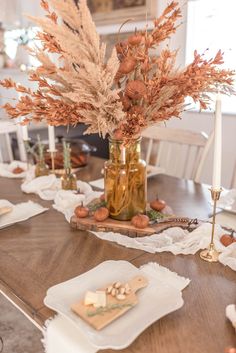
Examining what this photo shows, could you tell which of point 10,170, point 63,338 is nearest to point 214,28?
point 10,170

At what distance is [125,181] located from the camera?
116cm

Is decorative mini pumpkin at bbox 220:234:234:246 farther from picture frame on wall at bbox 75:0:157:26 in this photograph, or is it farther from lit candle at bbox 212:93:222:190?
picture frame on wall at bbox 75:0:157:26

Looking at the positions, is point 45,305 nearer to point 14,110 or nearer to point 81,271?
point 81,271

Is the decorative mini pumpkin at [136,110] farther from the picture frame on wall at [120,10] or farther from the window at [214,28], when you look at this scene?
the picture frame on wall at [120,10]

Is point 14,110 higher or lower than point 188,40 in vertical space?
lower

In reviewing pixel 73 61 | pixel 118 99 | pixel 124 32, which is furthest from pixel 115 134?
pixel 124 32

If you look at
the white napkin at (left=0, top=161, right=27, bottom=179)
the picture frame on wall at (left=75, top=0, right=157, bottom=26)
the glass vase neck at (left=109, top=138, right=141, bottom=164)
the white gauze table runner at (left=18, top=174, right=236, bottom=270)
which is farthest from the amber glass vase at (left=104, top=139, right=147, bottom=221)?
the picture frame on wall at (left=75, top=0, right=157, bottom=26)

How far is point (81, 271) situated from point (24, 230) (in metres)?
0.36

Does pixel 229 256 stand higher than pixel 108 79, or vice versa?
pixel 108 79

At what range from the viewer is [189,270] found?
95cm

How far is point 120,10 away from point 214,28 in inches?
41.4

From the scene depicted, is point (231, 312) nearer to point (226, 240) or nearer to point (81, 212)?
point (226, 240)

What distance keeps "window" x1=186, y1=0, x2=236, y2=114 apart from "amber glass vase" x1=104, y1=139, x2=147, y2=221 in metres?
1.83

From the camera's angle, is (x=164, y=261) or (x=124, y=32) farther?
(x=124, y=32)
